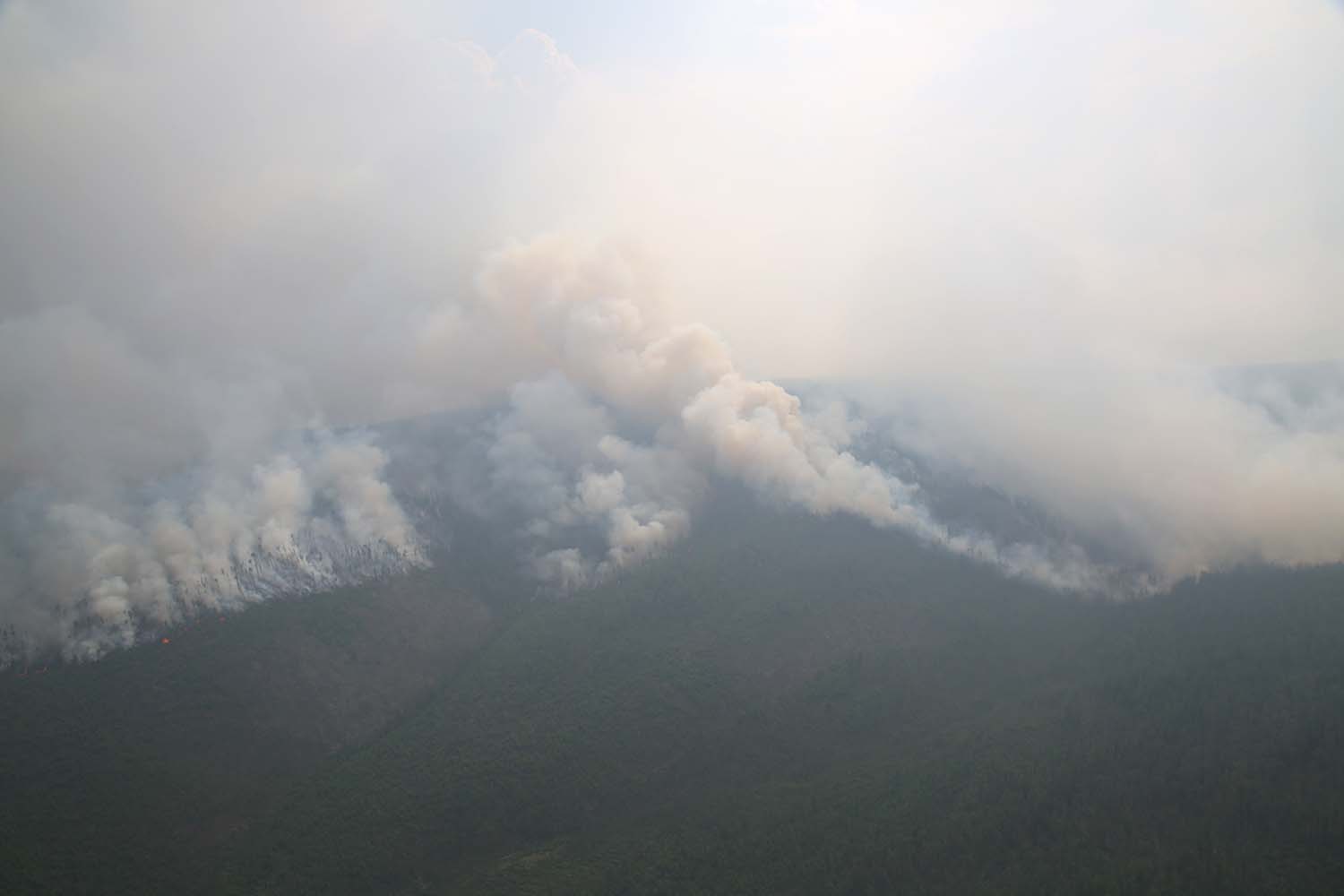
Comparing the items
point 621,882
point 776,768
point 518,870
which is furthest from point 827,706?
point 518,870

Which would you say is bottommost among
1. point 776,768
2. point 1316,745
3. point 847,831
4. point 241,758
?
point 1316,745

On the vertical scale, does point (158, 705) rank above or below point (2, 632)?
below

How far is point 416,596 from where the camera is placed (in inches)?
4993

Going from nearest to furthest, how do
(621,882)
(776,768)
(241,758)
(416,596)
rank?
1. (621,882)
2. (241,758)
3. (776,768)
4. (416,596)

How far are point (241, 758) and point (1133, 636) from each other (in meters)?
133

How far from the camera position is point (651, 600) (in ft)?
416

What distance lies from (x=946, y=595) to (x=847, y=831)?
62.8 metres

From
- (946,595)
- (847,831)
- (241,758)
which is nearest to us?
(847,831)

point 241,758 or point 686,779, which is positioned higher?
point 241,758

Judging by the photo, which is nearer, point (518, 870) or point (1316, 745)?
point (518, 870)

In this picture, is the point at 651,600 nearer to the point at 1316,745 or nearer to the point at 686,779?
the point at 686,779

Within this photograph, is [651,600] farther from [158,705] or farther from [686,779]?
[158,705]

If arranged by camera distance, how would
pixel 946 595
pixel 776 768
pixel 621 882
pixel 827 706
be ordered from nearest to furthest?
pixel 621 882 < pixel 776 768 < pixel 827 706 < pixel 946 595

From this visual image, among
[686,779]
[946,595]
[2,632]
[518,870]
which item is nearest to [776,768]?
[686,779]
